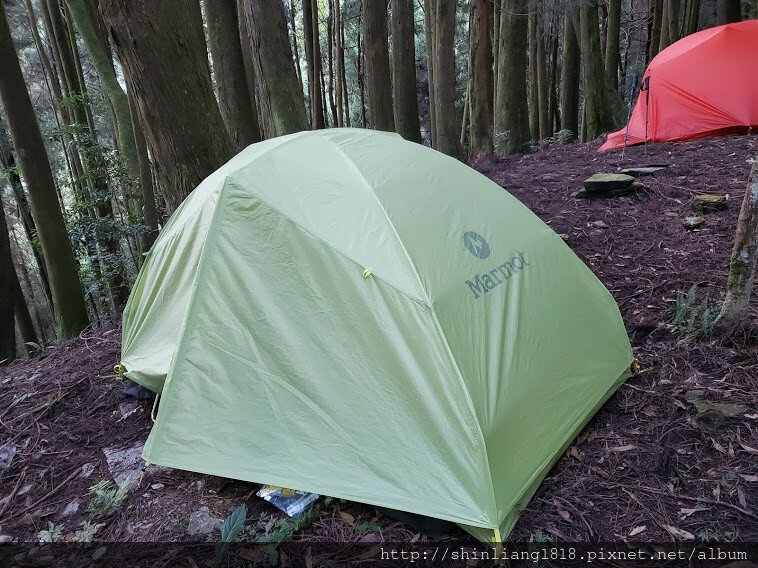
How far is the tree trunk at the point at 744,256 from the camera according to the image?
9.39 feet

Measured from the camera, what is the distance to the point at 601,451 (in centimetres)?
256

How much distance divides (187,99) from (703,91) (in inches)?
322

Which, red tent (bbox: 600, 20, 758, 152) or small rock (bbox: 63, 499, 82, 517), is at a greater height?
red tent (bbox: 600, 20, 758, 152)

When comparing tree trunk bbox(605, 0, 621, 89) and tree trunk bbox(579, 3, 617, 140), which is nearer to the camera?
tree trunk bbox(579, 3, 617, 140)

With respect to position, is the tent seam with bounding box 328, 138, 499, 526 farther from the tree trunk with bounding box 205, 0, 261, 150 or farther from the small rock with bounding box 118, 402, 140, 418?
the tree trunk with bounding box 205, 0, 261, 150

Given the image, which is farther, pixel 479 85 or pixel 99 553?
pixel 479 85

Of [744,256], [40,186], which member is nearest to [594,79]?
[744,256]

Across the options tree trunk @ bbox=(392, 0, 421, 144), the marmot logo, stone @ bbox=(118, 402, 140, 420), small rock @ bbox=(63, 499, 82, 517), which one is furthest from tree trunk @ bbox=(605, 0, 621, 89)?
small rock @ bbox=(63, 499, 82, 517)

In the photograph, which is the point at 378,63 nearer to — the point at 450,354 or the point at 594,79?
the point at 594,79

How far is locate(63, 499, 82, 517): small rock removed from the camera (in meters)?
2.51

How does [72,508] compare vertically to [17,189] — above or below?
below

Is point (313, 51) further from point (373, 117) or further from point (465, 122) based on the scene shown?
point (465, 122)

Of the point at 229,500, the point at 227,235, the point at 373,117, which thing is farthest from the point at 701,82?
the point at 229,500

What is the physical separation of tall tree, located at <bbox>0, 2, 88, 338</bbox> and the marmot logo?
15.4 feet
